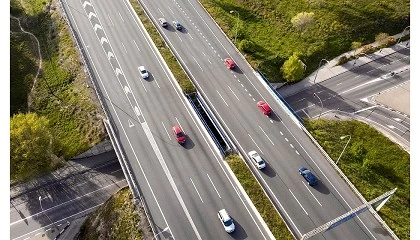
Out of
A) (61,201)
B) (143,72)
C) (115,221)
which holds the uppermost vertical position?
(143,72)

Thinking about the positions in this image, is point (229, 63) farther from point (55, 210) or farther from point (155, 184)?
point (55, 210)

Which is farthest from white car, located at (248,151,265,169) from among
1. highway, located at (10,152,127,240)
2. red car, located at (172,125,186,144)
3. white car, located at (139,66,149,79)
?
white car, located at (139,66,149,79)

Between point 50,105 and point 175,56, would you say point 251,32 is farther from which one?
point 50,105

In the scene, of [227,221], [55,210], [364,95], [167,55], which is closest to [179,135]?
[227,221]

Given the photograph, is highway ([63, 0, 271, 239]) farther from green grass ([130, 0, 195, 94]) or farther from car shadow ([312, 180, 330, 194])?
car shadow ([312, 180, 330, 194])

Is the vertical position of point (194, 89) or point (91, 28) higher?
point (91, 28)

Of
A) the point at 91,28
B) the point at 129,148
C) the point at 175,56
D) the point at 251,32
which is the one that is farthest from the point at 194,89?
the point at 91,28
